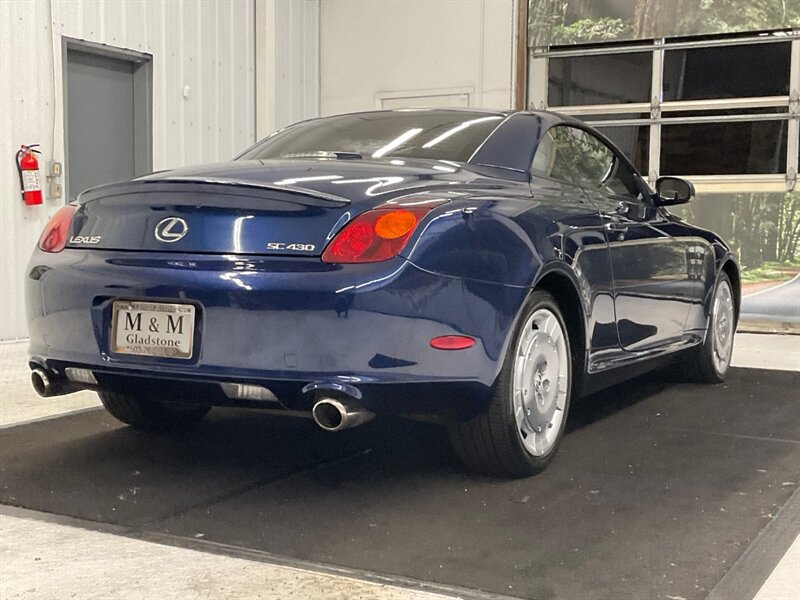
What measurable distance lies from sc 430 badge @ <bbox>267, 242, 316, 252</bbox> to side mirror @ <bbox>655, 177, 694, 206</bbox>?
93.4 inches

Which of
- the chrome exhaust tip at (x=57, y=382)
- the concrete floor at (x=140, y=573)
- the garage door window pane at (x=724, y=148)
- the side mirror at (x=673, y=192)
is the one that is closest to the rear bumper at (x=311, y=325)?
the chrome exhaust tip at (x=57, y=382)

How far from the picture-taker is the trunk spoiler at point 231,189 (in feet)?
9.02

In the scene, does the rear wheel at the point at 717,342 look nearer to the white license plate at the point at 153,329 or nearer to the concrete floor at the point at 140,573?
the concrete floor at the point at 140,573

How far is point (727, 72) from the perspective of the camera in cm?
923

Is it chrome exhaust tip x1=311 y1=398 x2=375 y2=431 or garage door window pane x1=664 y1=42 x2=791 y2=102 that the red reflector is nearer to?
chrome exhaust tip x1=311 y1=398 x2=375 y2=431

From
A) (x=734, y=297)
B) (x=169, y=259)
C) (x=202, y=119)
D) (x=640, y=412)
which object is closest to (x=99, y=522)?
(x=169, y=259)

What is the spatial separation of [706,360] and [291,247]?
2995mm

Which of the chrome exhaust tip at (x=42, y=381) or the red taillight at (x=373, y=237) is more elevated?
the red taillight at (x=373, y=237)

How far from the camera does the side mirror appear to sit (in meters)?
4.55

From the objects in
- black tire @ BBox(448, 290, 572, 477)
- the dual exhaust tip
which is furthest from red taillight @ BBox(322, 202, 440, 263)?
black tire @ BBox(448, 290, 572, 477)

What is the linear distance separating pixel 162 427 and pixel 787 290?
6696mm

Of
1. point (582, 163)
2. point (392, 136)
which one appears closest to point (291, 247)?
point (392, 136)

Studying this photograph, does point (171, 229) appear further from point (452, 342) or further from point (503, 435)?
point (503, 435)

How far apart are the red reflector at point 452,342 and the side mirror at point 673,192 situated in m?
2.11
